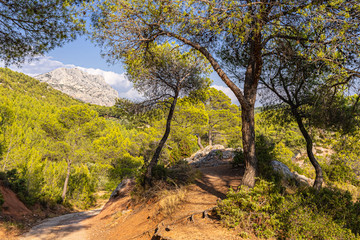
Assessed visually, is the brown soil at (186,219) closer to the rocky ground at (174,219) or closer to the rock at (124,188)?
the rocky ground at (174,219)

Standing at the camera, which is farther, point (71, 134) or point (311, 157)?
point (71, 134)

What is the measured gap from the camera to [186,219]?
4.48 meters

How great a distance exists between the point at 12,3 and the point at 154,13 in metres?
3.45

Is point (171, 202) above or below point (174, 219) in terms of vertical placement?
above

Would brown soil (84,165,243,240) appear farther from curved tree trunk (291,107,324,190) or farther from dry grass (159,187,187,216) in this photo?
curved tree trunk (291,107,324,190)

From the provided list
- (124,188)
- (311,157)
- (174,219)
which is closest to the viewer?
(174,219)

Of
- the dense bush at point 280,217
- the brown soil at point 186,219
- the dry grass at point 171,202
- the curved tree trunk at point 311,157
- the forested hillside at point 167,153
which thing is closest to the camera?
the dense bush at point 280,217

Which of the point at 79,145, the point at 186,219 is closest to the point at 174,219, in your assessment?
the point at 186,219

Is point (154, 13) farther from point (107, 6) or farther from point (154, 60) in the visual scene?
point (154, 60)

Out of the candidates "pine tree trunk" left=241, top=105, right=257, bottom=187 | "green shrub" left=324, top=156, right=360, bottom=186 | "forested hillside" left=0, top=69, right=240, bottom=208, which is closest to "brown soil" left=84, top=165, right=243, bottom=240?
"pine tree trunk" left=241, top=105, right=257, bottom=187

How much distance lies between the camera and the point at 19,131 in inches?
621

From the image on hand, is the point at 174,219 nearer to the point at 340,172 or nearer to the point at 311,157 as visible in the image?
the point at 311,157

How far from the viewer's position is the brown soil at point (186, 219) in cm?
385

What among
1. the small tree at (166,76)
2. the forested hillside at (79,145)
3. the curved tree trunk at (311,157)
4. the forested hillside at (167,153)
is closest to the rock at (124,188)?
the forested hillside at (167,153)
